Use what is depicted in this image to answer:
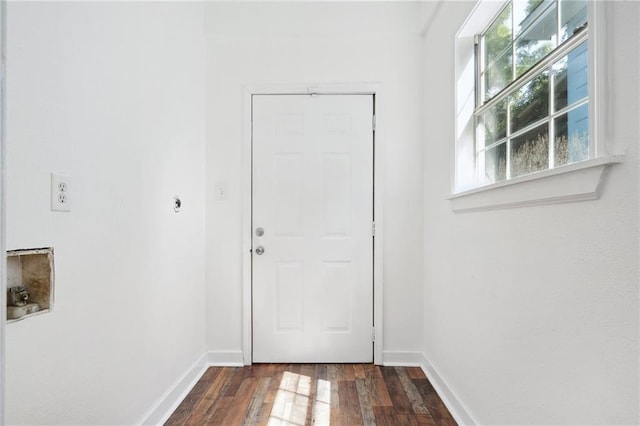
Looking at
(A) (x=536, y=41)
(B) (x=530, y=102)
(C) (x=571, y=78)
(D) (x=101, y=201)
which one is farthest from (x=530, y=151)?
(D) (x=101, y=201)

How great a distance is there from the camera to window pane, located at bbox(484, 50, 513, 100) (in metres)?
1.56

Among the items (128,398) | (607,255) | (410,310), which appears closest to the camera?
(607,255)

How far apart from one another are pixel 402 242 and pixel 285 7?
2.00 m

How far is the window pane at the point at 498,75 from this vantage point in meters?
1.56

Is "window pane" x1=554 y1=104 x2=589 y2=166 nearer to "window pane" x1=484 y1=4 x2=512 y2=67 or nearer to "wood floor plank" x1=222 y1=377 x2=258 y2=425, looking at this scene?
"window pane" x1=484 y1=4 x2=512 y2=67

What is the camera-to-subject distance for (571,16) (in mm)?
1115

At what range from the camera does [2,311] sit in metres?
0.54

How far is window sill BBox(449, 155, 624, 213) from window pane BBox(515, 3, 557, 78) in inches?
20.4

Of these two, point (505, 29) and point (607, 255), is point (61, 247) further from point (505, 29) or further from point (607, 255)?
point (505, 29)

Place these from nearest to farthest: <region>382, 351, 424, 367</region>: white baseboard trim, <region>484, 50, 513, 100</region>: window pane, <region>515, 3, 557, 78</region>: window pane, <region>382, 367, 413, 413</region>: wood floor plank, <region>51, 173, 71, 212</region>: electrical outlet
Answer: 1. <region>51, 173, 71, 212</region>: electrical outlet
2. <region>515, 3, 557, 78</region>: window pane
3. <region>484, 50, 513, 100</region>: window pane
4. <region>382, 367, 413, 413</region>: wood floor plank
5. <region>382, 351, 424, 367</region>: white baseboard trim

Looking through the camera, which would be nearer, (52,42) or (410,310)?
(52,42)

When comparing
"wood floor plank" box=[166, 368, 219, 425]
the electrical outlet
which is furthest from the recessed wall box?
"wood floor plank" box=[166, 368, 219, 425]

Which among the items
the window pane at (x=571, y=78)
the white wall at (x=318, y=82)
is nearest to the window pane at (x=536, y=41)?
the window pane at (x=571, y=78)

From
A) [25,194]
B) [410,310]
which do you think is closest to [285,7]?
[25,194]
